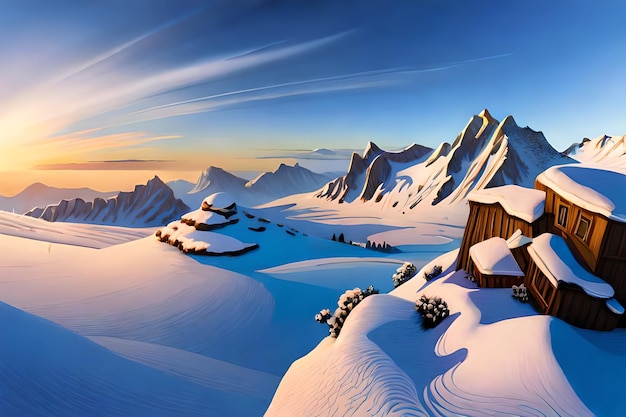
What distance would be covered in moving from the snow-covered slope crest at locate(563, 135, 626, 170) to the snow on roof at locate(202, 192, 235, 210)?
63.6 m

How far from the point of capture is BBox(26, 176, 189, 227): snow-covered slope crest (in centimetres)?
11388

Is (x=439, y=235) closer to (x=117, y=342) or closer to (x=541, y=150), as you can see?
(x=117, y=342)

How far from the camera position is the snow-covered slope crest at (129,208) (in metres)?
114

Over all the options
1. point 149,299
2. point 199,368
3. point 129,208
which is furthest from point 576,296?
point 129,208

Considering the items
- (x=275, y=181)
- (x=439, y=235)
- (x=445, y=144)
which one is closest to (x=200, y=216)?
(x=439, y=235)

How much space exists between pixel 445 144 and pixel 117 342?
97583mm

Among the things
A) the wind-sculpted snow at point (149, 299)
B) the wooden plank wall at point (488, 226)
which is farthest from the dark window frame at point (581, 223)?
the wind-sculpted snow at point (149, 299)

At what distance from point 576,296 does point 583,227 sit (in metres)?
1.81

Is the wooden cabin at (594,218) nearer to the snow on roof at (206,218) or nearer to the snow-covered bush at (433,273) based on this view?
the snow-covered bush at (433,273)

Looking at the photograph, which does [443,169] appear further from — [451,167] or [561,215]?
[561,215]

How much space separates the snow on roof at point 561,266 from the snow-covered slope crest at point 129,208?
4916 inches

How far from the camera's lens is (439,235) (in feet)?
141

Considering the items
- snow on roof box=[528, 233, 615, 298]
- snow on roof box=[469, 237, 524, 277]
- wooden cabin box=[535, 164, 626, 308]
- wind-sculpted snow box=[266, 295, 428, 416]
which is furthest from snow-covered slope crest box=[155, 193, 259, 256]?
wooden cabin box=[535, 164, 626, 308]

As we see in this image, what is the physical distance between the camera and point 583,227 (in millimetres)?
6992
